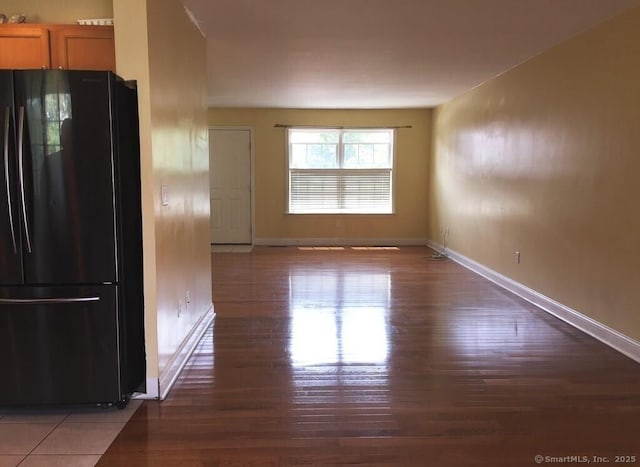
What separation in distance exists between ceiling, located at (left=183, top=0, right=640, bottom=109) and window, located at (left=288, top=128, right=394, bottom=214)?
216 centimetres

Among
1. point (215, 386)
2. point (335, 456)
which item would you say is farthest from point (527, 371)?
point (215, 386)

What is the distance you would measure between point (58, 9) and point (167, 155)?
1.06 metres

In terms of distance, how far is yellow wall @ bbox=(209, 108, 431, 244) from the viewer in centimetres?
864

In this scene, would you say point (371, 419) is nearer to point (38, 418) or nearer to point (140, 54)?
point (38, 418)

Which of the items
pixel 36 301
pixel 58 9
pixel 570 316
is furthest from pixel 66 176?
pixel 570 316

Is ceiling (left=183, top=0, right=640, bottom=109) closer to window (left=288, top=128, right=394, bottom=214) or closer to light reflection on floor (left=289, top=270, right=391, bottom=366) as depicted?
window (left=288, top=128, right=394, bottom=214)

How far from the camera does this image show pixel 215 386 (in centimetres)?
298

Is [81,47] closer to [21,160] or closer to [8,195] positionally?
[21,160]

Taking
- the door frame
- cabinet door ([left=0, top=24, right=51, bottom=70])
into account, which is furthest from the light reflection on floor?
the door frame

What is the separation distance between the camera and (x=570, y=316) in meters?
4.21

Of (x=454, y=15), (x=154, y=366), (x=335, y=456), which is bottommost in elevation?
(x=335, y=456)

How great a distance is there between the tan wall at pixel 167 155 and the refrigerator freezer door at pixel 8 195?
0.54 m

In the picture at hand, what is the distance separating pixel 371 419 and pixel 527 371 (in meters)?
1.23

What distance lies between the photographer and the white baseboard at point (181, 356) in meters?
2.86
